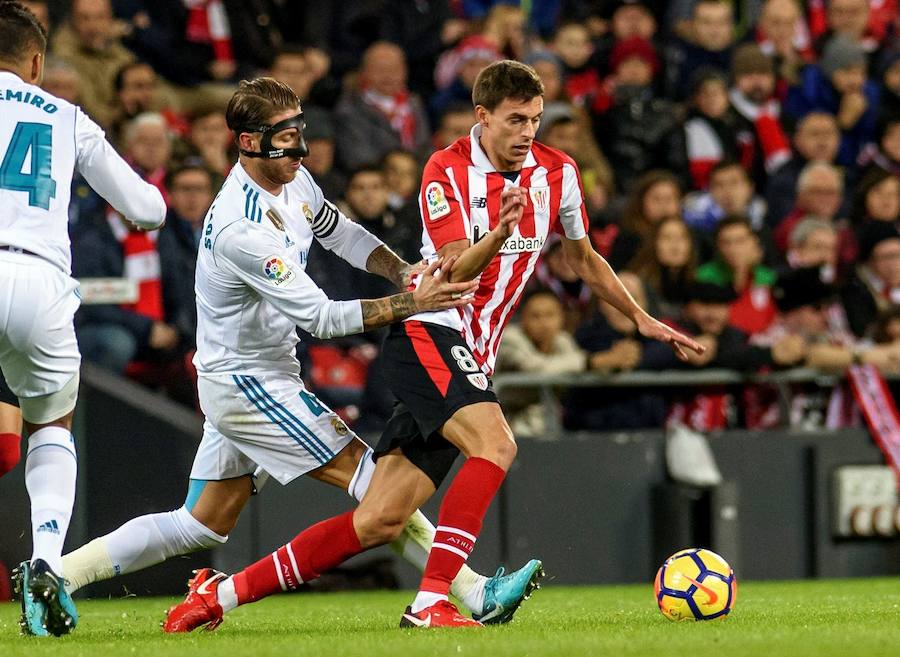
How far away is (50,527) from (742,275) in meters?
6.22

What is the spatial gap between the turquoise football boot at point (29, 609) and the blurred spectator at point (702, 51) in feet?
30.1

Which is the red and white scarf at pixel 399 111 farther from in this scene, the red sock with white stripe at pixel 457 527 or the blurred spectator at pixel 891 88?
the red sock with white stripe at pixel 457 527

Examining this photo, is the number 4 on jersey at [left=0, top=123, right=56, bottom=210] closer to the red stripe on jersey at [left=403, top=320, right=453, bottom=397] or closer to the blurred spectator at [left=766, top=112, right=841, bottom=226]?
the red stripe on jersey at [left=403, top=320, right=453, bottom=397]

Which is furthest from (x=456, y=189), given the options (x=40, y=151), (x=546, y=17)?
(x=546, y=17)

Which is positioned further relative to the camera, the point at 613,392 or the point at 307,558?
the point at 613,392

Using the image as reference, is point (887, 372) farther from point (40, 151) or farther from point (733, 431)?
point (40, 151)

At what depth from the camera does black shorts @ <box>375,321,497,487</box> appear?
6141mm

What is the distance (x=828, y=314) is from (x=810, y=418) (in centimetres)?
79

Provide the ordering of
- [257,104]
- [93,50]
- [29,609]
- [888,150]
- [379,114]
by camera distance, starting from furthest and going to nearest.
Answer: [888,150] → [379,114] → [93,50] → [257,104] → [29,609]

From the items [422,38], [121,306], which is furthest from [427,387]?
[422,38]

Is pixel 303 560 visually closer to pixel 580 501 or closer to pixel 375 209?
pixel 580 501

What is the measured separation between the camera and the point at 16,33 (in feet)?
20.3

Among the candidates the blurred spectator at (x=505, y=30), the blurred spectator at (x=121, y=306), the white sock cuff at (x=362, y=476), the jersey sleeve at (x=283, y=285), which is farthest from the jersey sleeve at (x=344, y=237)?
the blurred spectator at (x=505, y=30)

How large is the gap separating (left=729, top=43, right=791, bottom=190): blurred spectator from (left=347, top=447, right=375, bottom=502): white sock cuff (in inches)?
302
